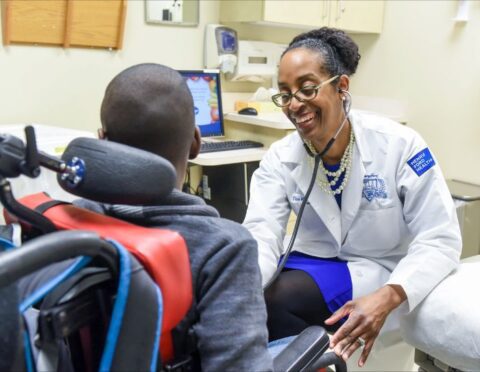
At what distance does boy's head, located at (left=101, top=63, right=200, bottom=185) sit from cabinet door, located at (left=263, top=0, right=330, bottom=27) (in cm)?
192

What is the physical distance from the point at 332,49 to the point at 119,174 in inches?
41.6

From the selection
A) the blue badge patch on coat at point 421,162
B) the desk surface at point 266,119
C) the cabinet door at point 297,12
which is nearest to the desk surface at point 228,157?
the desk surface at point 266,119

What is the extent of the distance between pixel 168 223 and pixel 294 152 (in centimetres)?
92

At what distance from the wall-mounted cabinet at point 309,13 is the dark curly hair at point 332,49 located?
1.11m

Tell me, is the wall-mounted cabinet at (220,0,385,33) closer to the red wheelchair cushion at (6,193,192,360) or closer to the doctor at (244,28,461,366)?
the doctor at (244,28,461,366)

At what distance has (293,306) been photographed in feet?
4.46

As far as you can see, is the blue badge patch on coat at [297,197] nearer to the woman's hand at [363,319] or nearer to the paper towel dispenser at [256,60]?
the woman's hand at [363,319]

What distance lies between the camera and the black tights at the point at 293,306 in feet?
4.45

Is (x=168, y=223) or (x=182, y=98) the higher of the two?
(x=182, y=98)

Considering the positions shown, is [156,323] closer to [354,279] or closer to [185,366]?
[185,366]

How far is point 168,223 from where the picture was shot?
25.7 inches

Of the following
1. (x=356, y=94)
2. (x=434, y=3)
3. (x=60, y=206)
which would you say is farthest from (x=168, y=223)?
(x=356, y=94)

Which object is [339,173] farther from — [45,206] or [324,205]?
[45,206]

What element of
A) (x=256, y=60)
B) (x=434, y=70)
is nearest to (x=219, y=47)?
(x=256, y=60)
